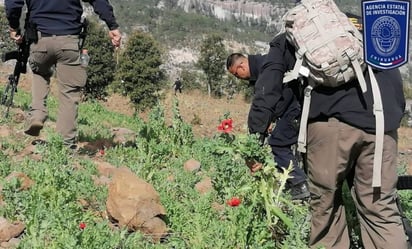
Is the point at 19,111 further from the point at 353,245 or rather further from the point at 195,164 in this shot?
the point at 353,245

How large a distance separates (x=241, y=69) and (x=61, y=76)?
203 cm

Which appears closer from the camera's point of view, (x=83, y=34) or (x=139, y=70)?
(x=83, y=34)

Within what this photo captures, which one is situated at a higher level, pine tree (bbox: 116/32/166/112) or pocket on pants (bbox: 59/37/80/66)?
pocket on pants (bbox: 59/37/80/66)

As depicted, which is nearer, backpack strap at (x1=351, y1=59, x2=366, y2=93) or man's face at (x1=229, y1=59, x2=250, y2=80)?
backpack strap at (x1=351, y1=59, x2=366, y2=93)

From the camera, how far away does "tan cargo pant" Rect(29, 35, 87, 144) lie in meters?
5.71

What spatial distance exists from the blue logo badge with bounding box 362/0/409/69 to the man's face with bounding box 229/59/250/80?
6.48 ft

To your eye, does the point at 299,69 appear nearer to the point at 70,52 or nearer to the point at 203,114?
the point at 70,52

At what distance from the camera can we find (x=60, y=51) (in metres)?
5.71

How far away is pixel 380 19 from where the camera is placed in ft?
8.48

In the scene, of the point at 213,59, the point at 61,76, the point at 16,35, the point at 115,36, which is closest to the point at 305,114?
the point at 115,36

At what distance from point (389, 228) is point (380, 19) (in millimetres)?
1399

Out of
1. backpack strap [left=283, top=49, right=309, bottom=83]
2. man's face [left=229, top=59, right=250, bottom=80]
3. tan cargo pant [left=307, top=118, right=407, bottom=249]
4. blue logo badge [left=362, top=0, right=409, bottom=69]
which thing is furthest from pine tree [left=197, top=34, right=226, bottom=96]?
blue logo badge [left=362, top=0, right=409, bottom=69]

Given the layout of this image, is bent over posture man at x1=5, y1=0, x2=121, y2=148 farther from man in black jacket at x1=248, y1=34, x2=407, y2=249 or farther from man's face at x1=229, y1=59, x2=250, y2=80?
man in black jacket at x1=248, y1=34, x2=407, y2=249

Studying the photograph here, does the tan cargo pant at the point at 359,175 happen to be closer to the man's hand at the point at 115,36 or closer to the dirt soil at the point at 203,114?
the man's hand at the point at 115,36
